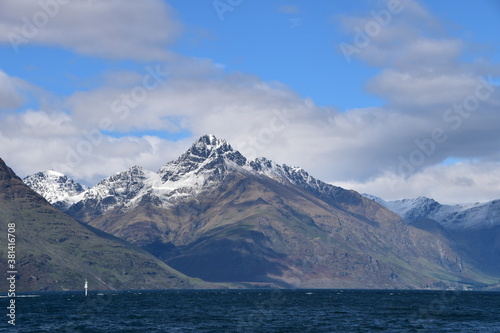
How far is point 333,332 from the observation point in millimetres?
184000

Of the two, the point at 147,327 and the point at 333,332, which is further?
the point at 147,327

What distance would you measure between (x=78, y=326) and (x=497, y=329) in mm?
121340

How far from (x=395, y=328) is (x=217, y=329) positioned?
51.1 meters

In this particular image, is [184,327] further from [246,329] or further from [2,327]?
[2,327]

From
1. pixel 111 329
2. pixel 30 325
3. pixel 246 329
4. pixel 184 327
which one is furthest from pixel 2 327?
pixel 246 329

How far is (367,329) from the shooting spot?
19350 centimetres

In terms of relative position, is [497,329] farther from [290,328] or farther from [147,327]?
[147,327]

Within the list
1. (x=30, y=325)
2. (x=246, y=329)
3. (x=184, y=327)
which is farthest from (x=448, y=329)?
(x=30, y=325)

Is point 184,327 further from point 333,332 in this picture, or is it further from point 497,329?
point 497,329

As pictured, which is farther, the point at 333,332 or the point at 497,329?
the point at 497,329

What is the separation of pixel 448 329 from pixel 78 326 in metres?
106

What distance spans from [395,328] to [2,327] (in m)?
111

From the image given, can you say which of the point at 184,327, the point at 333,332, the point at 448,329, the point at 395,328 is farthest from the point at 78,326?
the point at 448,329

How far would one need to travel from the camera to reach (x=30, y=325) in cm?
19925
